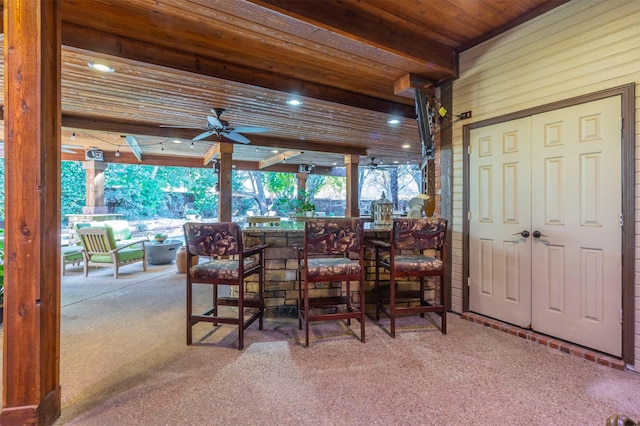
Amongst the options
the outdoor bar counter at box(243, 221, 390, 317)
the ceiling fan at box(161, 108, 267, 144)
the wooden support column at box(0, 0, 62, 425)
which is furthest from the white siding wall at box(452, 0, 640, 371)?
the wooden support column at box(0, 0, 62, 425)

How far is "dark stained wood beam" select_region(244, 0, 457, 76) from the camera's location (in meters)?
2.41

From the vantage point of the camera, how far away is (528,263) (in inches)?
112

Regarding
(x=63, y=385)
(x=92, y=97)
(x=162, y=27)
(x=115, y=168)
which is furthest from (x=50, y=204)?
(x=115, y=168)

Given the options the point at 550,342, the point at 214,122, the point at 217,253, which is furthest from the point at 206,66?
the point at 550,342

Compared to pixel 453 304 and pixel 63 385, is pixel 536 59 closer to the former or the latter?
pixel 453 304

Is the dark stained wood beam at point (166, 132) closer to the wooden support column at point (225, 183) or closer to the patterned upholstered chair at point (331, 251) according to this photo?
the wooden support column at point (225, 183)

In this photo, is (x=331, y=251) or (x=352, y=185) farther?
(x=352, y=185)

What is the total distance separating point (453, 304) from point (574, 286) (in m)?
1.18

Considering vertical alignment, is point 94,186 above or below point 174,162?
below

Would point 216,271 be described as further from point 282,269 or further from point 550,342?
point 550,342

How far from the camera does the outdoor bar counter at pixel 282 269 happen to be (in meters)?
3.39

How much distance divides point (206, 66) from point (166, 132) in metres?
2.73

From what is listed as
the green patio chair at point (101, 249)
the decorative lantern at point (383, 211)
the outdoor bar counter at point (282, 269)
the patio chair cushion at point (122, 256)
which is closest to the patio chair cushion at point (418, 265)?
the outdoor bar counter at point (282, 269)

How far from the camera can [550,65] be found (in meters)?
2.66
